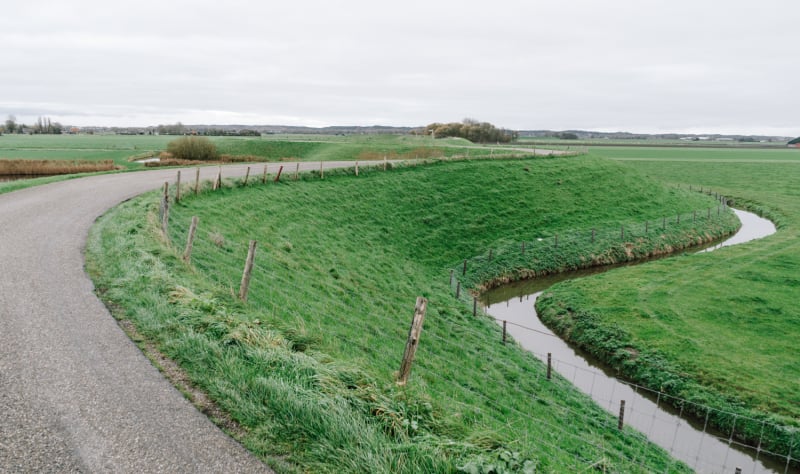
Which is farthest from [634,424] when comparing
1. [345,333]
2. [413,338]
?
[413,338]

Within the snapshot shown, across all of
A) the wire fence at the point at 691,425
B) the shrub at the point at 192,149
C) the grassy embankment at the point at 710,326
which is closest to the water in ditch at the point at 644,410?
the wire fence at the point at 691,425

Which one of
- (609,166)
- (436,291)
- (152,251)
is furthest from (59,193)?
(609,166)

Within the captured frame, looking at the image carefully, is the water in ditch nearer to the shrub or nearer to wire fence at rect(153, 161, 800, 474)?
wire fence at rect(153, 161, 800, 474)

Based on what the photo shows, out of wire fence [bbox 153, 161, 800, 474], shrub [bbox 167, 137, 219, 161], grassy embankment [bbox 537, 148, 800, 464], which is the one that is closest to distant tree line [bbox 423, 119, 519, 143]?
shrub [bbox 167, 137, 219, 161]

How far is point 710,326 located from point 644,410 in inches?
268

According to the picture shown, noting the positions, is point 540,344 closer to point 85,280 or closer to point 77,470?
point 85,280

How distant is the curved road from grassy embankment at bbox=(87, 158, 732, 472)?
1.67 feet

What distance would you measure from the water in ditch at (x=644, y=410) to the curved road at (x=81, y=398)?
11721 mm

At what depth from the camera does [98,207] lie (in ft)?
75.9

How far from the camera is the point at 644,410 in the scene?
16.6 metres

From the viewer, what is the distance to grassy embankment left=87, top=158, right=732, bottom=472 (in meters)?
7.05

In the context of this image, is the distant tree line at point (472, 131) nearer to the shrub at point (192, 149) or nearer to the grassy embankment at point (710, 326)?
the shrub at point (192, 149)

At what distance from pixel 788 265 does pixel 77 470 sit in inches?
1403

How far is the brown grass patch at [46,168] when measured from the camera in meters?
52.4
